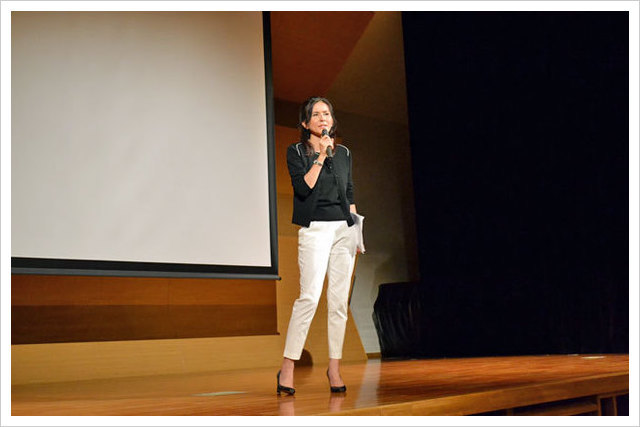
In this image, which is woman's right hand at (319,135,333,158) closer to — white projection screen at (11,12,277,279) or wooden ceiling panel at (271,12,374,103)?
white projection screen at (11,12,277,279)

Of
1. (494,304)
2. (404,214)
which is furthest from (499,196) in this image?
(404,214)

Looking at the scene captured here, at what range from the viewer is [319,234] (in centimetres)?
213

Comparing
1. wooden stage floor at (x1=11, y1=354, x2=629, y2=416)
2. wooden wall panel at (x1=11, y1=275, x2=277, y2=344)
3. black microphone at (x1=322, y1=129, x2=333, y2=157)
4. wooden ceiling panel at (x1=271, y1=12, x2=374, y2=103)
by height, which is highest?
wooden ceiling panel at (x1=271, y1=12, x2=374, y2=103)

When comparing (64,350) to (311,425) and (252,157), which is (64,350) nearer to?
(252,157)

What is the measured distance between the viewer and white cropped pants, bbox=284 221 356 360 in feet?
6.86

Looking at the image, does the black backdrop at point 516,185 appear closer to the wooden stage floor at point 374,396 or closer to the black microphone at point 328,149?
the wooden stage floor at point 374,396

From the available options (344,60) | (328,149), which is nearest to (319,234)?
(328,149)

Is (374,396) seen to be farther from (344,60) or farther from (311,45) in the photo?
(344,60)

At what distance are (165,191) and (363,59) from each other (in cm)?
320

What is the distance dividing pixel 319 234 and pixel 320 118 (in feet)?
1.32

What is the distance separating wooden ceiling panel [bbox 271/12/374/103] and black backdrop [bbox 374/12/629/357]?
30.4 inches

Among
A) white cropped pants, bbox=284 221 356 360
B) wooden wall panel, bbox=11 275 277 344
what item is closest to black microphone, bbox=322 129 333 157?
white cropped pants, bbox=284 221 356 360

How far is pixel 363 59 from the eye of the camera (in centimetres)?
608

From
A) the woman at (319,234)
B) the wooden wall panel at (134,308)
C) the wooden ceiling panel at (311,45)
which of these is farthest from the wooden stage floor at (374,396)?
the wooden ceiling panel at (311,45)
